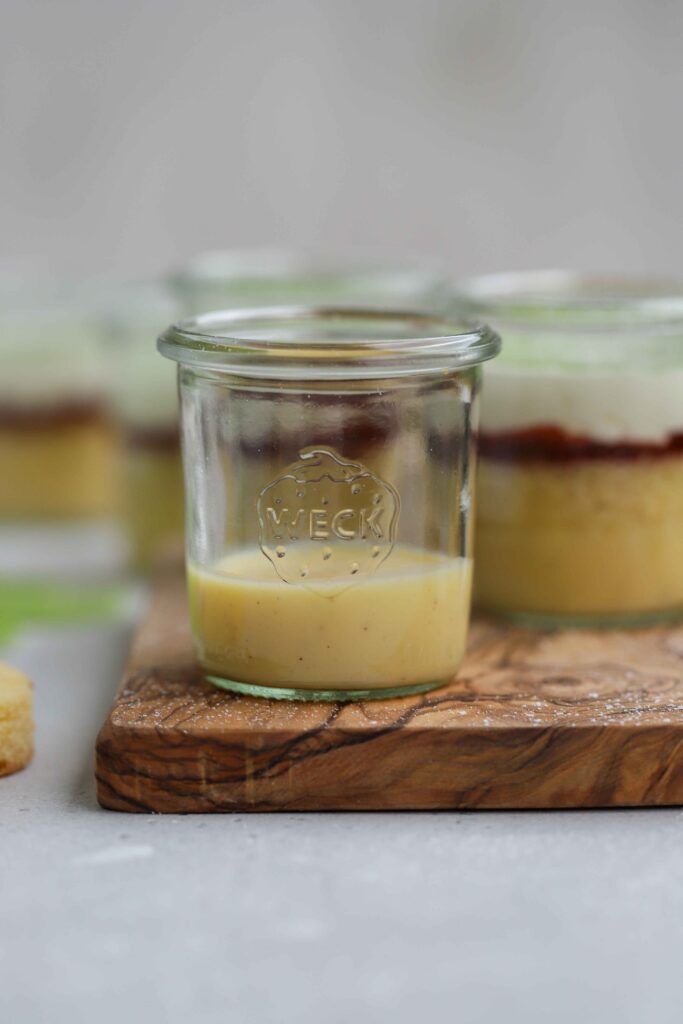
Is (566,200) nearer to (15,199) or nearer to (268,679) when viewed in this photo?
(15,199)

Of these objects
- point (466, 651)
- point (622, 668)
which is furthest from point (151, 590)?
point (622, 668)

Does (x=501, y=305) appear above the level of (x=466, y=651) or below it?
above

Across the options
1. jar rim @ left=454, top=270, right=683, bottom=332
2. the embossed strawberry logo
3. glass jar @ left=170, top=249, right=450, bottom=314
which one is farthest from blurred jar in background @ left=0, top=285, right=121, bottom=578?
the embossed strawberry logo

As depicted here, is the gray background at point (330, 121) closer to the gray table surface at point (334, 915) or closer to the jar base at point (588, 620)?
the jar base at point (588, 620)

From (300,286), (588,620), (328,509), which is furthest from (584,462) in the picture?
(300,286)

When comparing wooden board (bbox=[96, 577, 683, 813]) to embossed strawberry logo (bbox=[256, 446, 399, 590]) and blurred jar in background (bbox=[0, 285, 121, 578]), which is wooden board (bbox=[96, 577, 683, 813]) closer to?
embossed strawberry logo (bbox=[256, 446, 399, 590])

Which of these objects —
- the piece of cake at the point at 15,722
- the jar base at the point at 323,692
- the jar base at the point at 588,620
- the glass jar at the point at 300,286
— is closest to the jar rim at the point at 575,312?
the glass jar at the point at 300,286
